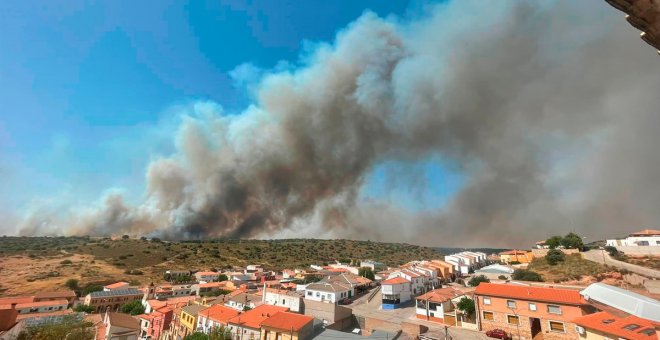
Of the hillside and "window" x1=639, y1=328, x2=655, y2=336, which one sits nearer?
"window" x1=639, y1=328, x2=655, y2=336

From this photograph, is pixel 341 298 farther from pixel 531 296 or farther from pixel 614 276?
pixel 614 276

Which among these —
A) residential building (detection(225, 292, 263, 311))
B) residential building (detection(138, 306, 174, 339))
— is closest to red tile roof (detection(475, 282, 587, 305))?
residential building (detection(225, 292, 263, 311))

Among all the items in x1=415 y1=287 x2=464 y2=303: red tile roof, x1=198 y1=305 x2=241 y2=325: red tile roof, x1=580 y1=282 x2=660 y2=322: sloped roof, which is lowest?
x1=198 y1=305 x2=241 y2=325: red tile roof

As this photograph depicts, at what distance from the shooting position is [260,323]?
106 feet

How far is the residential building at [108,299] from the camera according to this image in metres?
53.9

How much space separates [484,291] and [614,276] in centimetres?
2911

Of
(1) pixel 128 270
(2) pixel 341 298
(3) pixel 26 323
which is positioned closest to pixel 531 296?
(2) pixel 341 298

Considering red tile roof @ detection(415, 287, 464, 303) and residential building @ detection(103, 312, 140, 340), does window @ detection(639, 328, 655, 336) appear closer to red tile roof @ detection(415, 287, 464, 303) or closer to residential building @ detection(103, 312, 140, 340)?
red tile roof @ detection(415, 287, 464, 303)

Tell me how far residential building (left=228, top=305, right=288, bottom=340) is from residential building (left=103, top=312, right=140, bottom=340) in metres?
14.0

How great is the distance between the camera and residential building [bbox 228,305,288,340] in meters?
32.4

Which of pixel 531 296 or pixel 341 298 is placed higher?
pixel 531 296

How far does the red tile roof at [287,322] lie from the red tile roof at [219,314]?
6542 millimetres

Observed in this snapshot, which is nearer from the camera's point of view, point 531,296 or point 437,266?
point 531,296

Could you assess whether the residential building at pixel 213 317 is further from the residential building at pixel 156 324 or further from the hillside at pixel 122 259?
the hillside at pixel 122 259
